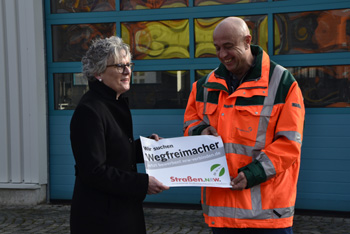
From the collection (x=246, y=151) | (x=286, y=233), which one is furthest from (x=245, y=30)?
(x=286, y=233)

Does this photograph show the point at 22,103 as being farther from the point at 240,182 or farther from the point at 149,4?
the point at 240,182

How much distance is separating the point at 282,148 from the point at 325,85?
3849mm

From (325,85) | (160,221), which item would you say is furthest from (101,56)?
(325,85)

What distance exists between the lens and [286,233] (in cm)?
280

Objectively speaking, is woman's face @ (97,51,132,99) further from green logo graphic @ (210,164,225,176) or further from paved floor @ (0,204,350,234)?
paved floor @ (0,204,350,234)

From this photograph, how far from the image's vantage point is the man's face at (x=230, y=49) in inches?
109

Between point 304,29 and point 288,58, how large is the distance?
42 centimetres

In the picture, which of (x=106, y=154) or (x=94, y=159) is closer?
(x=94, y=159)

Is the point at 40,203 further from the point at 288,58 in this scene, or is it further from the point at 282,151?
the point at 282,151

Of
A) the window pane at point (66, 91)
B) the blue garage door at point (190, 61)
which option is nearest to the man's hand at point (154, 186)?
the blue garage door at point (190, 61)

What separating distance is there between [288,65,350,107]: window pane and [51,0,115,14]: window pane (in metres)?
2.75

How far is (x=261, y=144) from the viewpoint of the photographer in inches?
108

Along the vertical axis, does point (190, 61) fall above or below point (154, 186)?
above

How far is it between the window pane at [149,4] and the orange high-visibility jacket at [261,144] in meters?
4.14
